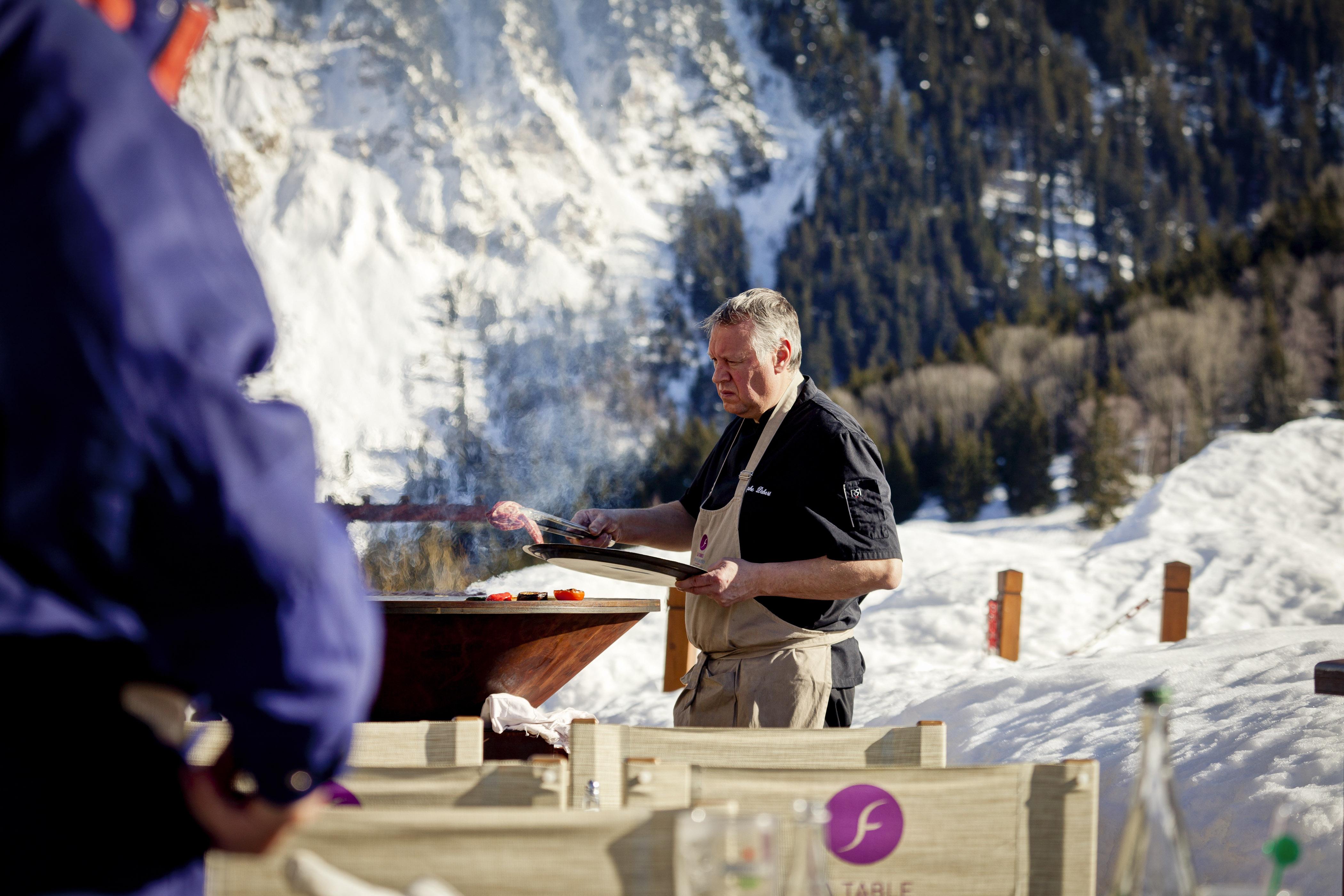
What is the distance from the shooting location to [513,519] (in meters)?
2.93

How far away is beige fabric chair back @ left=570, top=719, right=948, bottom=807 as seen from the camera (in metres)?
1.81

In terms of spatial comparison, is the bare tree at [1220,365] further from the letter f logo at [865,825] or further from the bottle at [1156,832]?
the bottle at [1156,832]

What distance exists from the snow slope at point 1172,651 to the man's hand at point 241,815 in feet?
7.65

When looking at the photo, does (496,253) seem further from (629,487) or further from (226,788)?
(226,788)

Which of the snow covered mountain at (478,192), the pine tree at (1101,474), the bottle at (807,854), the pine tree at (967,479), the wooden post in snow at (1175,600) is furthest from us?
the snow covered mountain at (478,192)

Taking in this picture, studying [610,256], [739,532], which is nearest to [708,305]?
[610,256]

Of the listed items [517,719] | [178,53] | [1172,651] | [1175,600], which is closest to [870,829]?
[178,53]

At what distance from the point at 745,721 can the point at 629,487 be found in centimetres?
2851

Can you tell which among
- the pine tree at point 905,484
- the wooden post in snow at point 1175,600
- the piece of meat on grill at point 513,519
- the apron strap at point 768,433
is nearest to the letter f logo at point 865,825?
the apron strap at point 768,433

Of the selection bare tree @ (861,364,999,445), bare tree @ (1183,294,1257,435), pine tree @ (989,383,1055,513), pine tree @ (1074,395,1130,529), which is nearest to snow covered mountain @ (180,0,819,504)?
bare tree @ (861,364,999,445)

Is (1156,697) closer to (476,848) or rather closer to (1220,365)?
(476,848)

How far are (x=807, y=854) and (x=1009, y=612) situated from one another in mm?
6816

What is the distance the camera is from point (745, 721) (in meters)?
2.57

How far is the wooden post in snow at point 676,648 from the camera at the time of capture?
6488 millimetres
